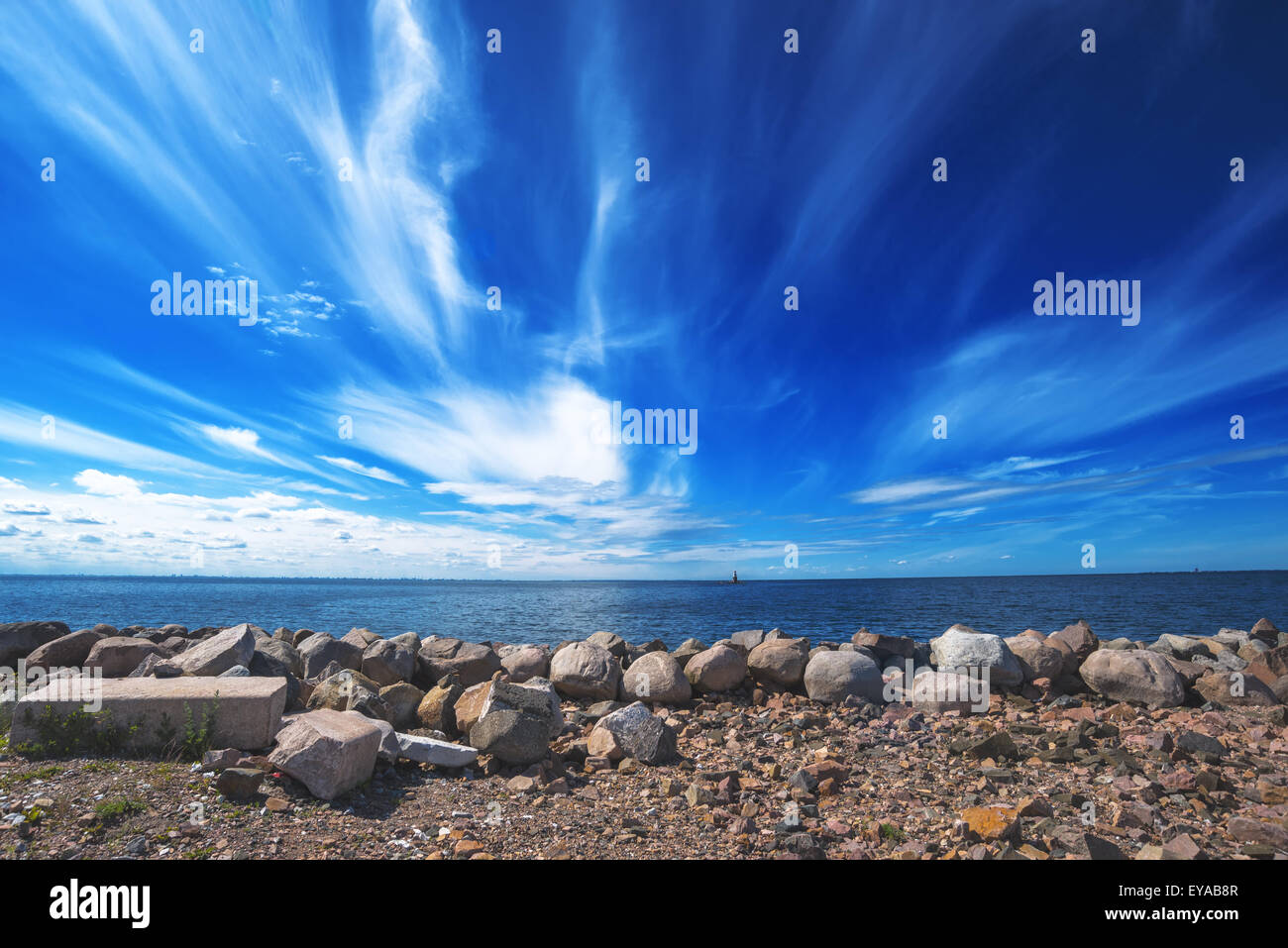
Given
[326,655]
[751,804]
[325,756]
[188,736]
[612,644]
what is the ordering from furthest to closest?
[612,644]
[326,655]
[188,736]
[751,804]
[325,756]

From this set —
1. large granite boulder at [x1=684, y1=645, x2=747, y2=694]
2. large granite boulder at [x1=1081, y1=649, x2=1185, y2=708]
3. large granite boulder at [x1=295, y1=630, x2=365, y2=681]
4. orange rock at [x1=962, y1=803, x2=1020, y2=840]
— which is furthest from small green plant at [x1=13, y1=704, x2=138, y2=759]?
large granite boulder at [x1=1081, y1=649, x2=1185, y2=708]

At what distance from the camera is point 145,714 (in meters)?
7.39

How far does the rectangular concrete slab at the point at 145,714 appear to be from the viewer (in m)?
7.14

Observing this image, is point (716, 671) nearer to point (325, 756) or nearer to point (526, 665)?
point (526, 665)

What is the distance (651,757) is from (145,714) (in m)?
6.37

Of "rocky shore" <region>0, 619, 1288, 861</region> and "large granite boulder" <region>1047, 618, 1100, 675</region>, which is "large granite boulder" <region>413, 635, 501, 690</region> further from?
"large granite boulder" <region>1047, 618, 1100, 675</region>

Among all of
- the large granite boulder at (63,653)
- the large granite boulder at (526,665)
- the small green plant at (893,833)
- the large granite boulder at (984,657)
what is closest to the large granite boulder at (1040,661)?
the large granite boulder at (984,657)

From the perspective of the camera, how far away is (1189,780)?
751cm

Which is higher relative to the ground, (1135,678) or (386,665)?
(386,665)

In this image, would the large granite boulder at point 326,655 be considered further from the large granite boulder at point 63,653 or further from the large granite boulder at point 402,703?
the large granite boulder at point 63,653

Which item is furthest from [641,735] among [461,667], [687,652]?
[687,652]

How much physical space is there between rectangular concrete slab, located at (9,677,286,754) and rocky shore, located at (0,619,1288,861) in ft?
0.09

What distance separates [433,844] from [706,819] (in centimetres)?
291
